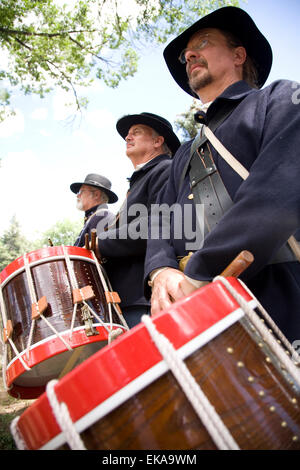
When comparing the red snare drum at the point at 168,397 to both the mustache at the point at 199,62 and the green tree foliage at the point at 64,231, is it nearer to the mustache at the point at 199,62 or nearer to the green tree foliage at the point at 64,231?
the mustache at the point at 199,62

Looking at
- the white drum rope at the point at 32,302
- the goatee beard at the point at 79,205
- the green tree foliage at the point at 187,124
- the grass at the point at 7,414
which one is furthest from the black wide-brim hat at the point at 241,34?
the green tree foliage at the point at 187,124

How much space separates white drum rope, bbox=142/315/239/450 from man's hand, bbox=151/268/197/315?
454mm

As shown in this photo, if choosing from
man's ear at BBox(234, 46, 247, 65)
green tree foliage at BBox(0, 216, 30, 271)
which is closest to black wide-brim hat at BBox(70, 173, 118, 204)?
man's ear at BBox(234, 46, 247, 65)

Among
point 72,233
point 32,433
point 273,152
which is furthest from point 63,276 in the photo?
point 72,233

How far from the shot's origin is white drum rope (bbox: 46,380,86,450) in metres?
0.60

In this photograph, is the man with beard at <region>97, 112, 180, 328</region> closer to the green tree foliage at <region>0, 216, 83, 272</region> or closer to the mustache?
the mustache

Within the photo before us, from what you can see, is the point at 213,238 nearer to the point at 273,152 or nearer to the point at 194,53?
the point at 273,152

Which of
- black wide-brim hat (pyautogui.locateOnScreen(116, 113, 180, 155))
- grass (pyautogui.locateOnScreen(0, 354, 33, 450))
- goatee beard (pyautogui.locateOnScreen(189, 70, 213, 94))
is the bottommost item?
grass (pyautogui.locateOnScreen(0, 354, 33, 450))

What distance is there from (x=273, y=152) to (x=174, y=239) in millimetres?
743

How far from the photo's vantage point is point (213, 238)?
1.05 metres

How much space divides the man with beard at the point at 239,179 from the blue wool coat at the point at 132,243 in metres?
0.50

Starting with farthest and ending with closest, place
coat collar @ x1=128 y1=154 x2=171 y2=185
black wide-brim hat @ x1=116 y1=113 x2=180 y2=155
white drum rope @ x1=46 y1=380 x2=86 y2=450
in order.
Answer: black wide-brim hat @ x1=116 y1=113 x2=180 y2=155, coat collar @ x1=128 y1=154 x2=171 y2=185, white drum rope @ x1=46 y1=380 x2=86 y2=450

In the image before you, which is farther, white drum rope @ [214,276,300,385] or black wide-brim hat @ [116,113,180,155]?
black wide-brim hat @ [116,113,180,155]

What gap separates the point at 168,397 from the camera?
626 mm
